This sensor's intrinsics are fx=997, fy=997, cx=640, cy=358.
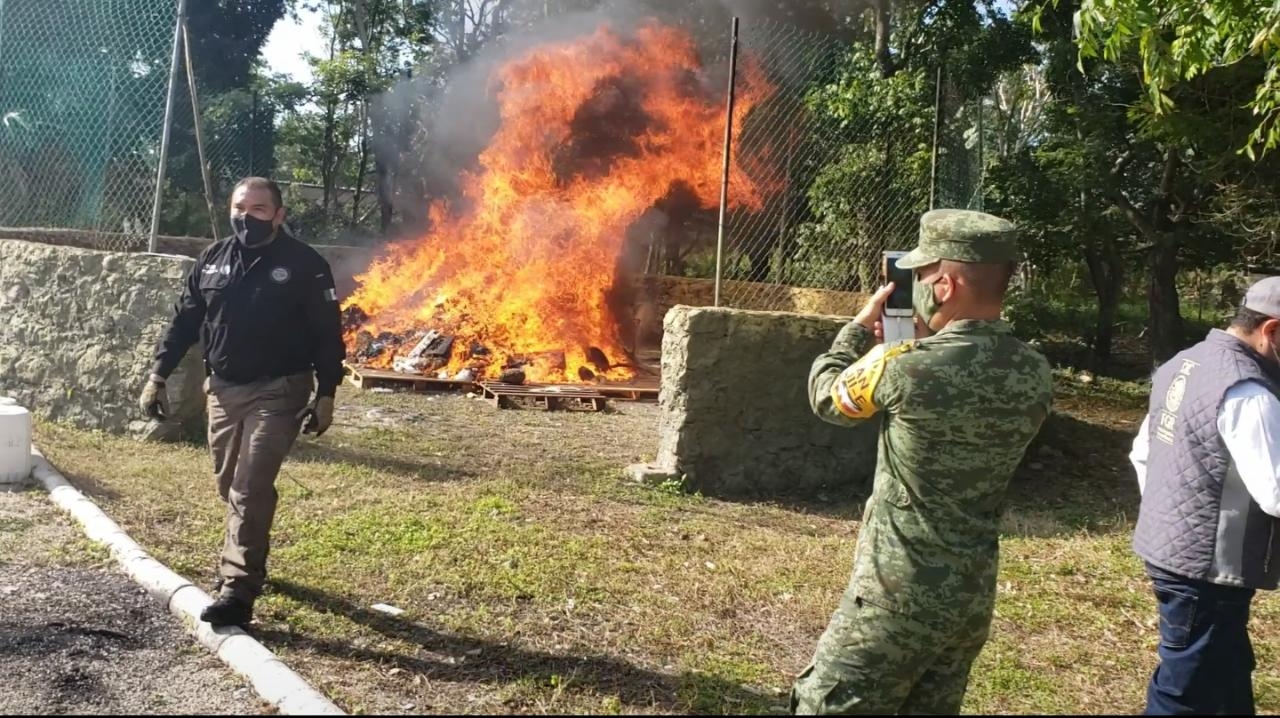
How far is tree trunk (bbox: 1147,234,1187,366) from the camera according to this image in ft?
52.1

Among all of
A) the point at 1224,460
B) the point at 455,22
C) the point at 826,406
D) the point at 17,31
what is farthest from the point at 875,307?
the point at 455,22

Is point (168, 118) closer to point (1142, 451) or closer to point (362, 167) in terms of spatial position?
point (1142, 451)

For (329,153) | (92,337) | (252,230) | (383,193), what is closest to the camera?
(252,230)

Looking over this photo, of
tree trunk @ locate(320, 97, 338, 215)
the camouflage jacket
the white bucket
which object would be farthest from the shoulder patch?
tree trunk @ locate(320, 97, 338, 215)

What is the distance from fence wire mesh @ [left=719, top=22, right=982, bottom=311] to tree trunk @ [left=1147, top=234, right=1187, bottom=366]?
819cm

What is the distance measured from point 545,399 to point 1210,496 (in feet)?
29.2

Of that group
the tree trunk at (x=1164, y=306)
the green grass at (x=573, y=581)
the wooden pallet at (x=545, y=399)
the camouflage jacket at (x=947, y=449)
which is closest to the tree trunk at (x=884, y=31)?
the tree trunk at (x=1164, y=306)

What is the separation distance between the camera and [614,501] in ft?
23.3

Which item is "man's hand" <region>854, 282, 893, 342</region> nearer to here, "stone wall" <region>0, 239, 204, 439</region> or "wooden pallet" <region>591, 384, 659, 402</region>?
"stone wall" <region>0, 239, 204, 439</region>

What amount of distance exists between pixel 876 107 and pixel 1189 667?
716 centimetres

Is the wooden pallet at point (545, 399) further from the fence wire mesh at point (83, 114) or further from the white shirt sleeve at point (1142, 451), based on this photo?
the white shirt sleeve at point (1142, 451)

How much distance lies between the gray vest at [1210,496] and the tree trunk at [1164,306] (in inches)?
556

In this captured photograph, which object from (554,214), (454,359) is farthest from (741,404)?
(554,214)

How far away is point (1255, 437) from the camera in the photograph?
2.93m
